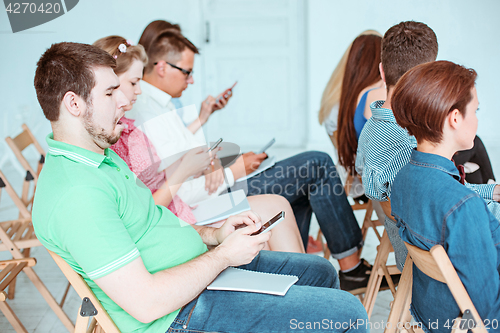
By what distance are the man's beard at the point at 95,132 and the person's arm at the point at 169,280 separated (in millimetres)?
316

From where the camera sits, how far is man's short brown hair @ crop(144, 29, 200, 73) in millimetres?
1935

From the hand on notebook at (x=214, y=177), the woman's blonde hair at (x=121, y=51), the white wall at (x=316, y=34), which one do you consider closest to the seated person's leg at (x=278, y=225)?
the hand on notebook at (x=214, y=177)

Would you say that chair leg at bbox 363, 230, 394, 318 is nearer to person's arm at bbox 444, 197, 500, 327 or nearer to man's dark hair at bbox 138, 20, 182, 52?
person's arm at bbox 444, 197, 500, 327

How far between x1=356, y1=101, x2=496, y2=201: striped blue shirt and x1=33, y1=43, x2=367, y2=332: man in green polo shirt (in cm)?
44

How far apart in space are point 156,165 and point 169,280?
0.57 m

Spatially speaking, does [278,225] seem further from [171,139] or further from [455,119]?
[455,119]

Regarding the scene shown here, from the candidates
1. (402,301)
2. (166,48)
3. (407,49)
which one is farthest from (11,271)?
(407,49)

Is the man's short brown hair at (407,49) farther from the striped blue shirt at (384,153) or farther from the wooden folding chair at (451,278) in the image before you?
the wooden folding chair at (451,278)

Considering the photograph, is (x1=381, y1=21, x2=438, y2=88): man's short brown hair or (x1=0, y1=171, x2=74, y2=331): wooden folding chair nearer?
(x1=381, y1=21, x2=438, y2=88): man's short brown hair

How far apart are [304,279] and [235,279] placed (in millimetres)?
279

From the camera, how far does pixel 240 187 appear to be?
1.72 m

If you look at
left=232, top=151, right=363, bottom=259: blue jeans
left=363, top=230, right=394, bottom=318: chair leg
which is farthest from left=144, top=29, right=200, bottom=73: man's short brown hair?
left=363, top=230, right=394, bottom=318: chair leg

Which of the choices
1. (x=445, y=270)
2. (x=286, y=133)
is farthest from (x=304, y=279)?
(x=286, y=133)

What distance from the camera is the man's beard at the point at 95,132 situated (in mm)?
982
